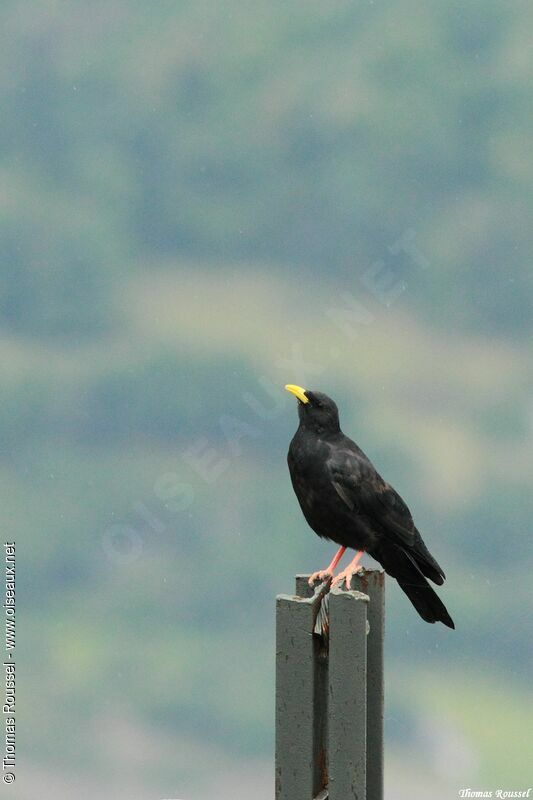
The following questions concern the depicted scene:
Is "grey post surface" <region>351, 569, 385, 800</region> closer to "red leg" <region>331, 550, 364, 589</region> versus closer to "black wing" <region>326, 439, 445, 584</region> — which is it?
"red leg" <region>331, 550, 364, 589</region>

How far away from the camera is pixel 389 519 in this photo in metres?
7.61

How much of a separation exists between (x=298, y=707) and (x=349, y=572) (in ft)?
3.51

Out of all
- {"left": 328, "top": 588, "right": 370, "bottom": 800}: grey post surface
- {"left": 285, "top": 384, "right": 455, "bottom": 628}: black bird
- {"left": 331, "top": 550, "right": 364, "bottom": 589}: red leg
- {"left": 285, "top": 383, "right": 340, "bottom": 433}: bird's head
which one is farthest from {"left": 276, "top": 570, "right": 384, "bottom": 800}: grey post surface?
{"left": 285, "top": 383, "right": 340, "bottom": 433}: bird's head

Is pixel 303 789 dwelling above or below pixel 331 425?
below

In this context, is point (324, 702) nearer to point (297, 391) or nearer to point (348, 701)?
point (348, 701)

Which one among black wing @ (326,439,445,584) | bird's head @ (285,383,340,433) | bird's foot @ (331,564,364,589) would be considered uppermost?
bird's head @ (285,383,340,433)

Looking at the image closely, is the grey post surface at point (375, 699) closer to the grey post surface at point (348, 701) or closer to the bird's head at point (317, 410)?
the grey post surface at point (348, 701)

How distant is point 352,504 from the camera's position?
7.50m

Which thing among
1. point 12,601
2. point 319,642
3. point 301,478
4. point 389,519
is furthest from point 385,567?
point 12,601

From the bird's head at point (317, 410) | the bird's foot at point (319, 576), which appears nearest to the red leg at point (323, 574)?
the bird's foot at point (319, 576)

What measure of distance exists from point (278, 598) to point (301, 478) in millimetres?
1350

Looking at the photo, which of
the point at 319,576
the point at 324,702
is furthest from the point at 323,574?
the point at 324,702

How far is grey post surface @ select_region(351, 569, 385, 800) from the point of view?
6.59 meters

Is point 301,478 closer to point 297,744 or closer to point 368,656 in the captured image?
point 368,656
